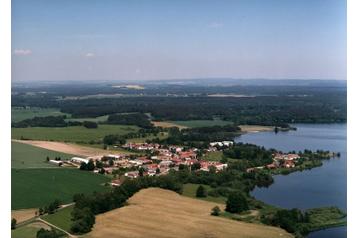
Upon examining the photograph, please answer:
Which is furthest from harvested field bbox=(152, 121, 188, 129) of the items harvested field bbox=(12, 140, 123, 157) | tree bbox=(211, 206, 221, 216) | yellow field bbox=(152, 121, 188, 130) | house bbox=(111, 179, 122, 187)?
tree bbox=(211, 206, 221, 216)

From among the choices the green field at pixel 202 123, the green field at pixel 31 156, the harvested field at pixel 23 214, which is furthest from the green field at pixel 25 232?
the green field at pixel 202 123

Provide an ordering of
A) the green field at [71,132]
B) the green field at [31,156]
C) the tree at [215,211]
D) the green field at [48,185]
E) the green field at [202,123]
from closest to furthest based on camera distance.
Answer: the tree at [215,211] → the green field at [48,185] → the green field at [31,156] → the green field at [71,132] → the green field at [202,123]

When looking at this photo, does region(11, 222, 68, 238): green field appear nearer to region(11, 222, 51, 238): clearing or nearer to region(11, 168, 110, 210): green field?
region(11, 222, 51, 238): clearing

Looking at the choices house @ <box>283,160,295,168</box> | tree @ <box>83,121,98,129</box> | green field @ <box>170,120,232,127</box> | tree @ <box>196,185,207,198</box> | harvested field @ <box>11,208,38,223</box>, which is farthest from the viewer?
green field @ <box>170,120,232,127</box>

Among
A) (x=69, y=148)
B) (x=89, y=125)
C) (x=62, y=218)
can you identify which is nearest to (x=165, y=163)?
(x=69, y=148)

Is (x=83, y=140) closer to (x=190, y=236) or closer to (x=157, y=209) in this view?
(x=157, y=209)

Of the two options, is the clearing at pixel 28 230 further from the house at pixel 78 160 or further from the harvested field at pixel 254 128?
the harvested field at pixel 254 128
